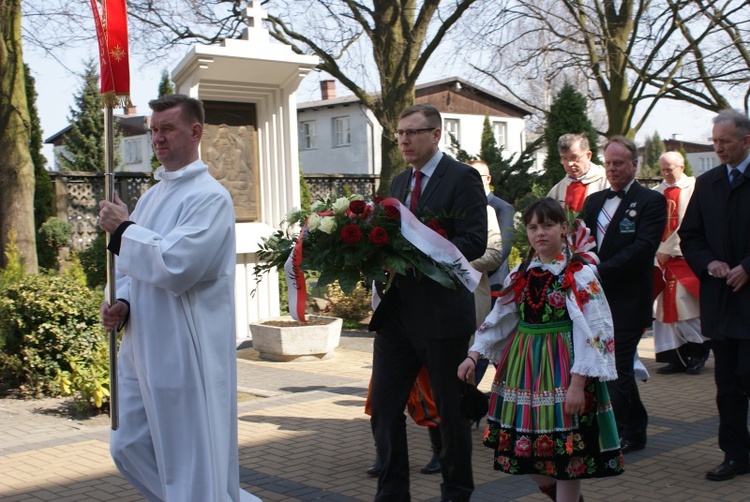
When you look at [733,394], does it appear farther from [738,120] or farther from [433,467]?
[433,467]

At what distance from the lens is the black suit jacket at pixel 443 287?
4.79 meters

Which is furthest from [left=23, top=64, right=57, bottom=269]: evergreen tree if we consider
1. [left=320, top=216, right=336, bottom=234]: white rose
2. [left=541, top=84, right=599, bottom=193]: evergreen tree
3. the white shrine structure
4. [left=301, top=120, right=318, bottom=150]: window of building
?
[left=301, top=120, right=318, bottom=150]: window of building

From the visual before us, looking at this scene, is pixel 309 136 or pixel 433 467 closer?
pixel 433 467

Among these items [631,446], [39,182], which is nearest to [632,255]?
[631,446]

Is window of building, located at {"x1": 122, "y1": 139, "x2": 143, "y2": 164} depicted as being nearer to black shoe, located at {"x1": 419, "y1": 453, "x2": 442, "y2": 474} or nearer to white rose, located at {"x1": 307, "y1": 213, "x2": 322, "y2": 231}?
black shoe, located at {"x1": 419, "y1": 453, "x2": 442, "y2": 474}

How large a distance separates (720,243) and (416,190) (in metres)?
2.23

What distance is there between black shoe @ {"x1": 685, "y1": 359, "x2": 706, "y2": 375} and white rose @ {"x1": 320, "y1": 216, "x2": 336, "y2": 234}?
6.21 m

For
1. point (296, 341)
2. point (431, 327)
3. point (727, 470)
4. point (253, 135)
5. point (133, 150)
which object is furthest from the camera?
point (133, 150)

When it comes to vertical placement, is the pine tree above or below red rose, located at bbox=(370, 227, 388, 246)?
above

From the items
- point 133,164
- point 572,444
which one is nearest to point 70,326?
point 572,444

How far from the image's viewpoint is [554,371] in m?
4.33

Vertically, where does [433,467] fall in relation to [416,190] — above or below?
below

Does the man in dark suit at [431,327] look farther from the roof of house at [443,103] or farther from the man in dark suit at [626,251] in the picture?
the roof of house at [443,103]

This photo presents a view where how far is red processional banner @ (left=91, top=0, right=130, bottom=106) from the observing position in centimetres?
422
